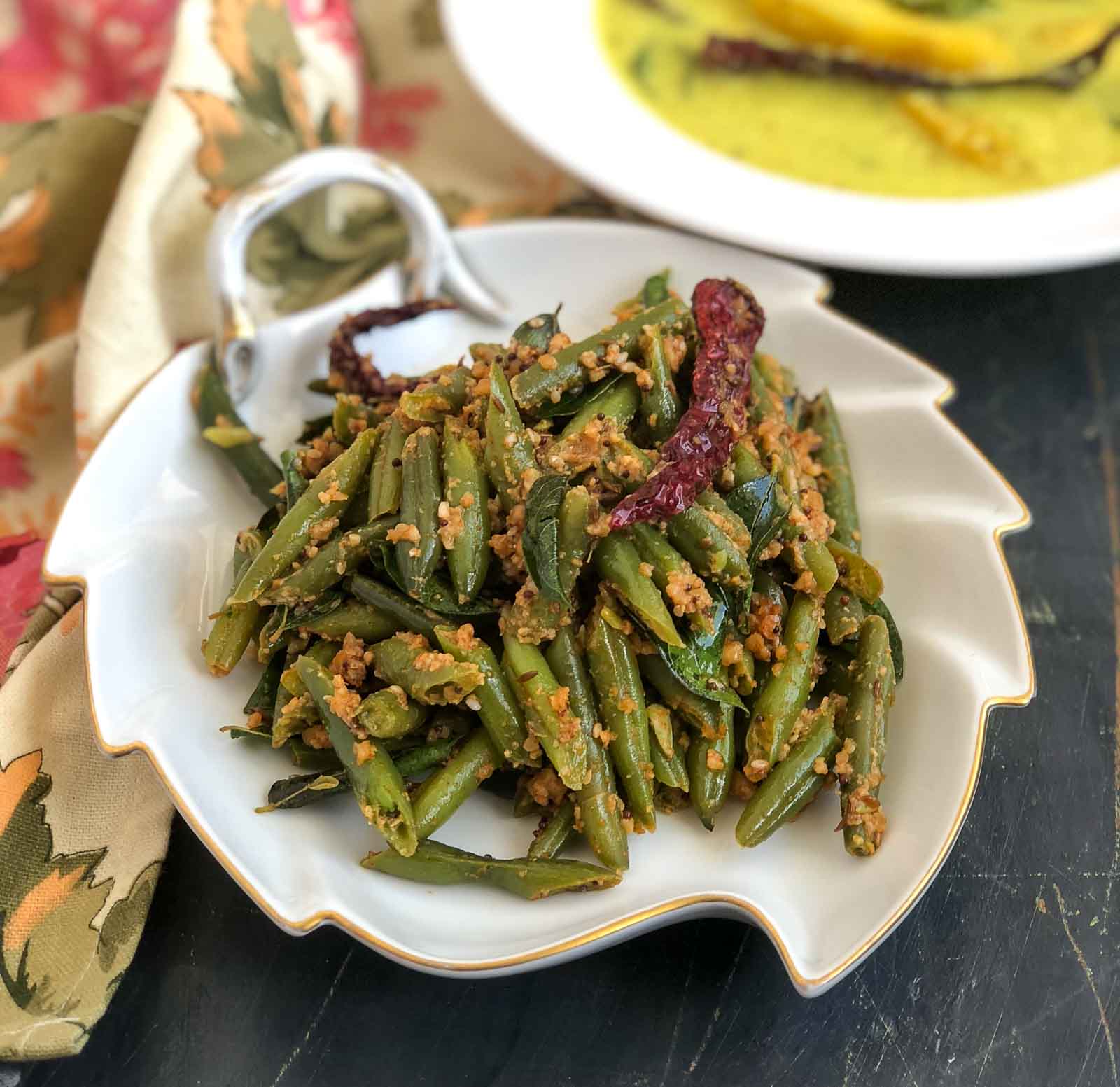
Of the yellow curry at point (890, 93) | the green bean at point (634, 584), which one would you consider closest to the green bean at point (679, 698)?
the green bean at point (634, 584)

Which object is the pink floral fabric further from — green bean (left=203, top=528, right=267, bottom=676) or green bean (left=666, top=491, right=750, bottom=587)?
green bean (left=666, top=491, right=750, bottom=587)

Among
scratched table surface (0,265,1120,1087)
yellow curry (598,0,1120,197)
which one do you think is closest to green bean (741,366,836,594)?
scratched table surface (0,265,1120,1087)

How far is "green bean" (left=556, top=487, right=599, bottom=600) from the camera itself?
2.28m

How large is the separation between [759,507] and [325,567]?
3.34ft

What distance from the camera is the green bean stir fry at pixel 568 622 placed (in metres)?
2.25

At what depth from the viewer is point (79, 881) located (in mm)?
2430

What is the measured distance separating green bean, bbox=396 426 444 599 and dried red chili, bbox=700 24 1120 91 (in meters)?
2.56

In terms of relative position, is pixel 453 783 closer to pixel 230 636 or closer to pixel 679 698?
pixel 679 698

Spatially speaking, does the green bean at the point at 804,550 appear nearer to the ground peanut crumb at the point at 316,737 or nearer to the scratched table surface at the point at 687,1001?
the scratched table surface at the point at 687,1001

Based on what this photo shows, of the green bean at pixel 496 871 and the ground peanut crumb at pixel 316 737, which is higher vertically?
the ground peanut crumb at pixel 316 737

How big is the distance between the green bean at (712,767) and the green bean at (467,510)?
0.62 metres

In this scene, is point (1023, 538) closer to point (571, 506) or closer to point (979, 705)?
point (979, 705)

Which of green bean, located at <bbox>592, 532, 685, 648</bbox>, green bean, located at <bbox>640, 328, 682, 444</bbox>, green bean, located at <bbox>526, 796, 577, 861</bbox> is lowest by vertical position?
green bean, located at <bbox>526, 796, 577, 861</bbox>

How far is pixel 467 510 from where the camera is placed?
2381 millimetres
